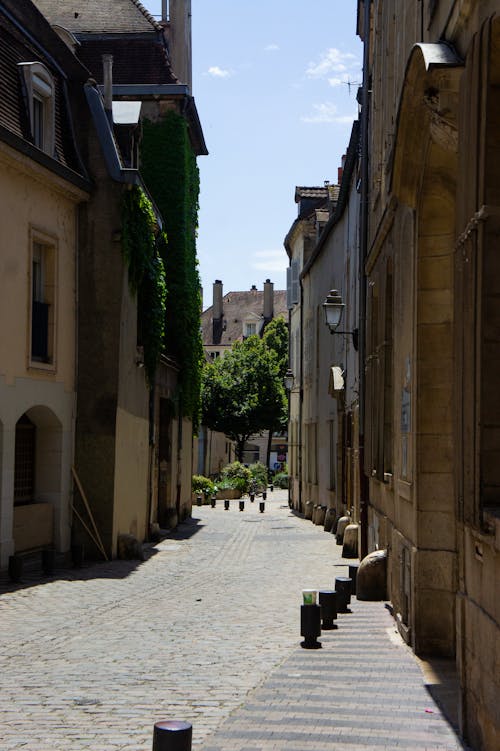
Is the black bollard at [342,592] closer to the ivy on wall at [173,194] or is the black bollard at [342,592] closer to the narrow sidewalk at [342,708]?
the narrow sidewalk at [342,708]

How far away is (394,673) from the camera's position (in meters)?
8.27

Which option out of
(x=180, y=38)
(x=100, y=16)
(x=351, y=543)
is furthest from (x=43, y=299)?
(x=180, y=38)

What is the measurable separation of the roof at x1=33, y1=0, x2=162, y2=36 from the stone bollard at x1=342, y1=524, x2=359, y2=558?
14.7m

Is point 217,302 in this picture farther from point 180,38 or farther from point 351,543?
point 351,543

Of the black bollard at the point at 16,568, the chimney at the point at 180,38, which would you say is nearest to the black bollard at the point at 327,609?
the black bollard at the point at 16,568

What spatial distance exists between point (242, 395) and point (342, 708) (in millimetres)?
59337

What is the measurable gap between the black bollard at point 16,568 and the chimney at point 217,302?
79.1m

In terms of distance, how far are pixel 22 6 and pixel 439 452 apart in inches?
481

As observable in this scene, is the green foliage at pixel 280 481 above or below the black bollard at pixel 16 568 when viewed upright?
below

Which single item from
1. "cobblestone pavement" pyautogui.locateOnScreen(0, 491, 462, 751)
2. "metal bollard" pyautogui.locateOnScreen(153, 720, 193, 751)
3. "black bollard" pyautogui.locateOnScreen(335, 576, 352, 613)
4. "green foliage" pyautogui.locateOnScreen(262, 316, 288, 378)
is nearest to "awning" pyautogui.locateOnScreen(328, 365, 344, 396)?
"cobblestone pavement" pyautogui.locateOnScreen(0, 491, 462, 751)

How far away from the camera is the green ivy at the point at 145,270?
19406 millimetres

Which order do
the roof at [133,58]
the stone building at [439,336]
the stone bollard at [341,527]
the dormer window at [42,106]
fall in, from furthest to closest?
the roof at [133,58] → the stone bollard at [341,527] → the dormer window at [42,106] → the stone building at [439,336]

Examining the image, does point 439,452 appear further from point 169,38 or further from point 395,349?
point 169,38

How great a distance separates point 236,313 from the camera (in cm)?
9538
